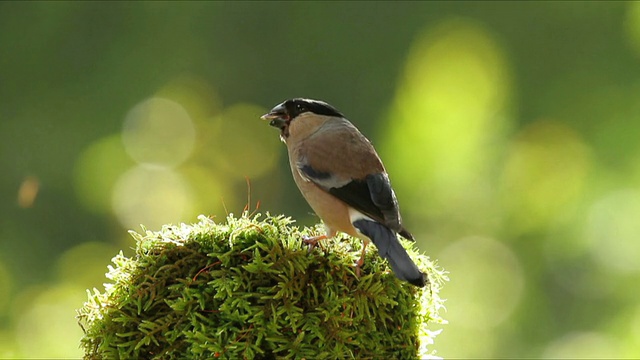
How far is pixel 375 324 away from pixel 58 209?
7.45 metres

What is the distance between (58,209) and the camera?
920cm

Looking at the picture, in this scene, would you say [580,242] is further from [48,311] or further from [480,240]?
[48,311]

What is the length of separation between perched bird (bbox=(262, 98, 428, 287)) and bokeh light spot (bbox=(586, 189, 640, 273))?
17.5 ft

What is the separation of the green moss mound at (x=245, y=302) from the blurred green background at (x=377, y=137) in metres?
4.99

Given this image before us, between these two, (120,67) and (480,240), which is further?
(120,67)

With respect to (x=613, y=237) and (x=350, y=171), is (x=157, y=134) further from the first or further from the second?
(x=350, y=171)

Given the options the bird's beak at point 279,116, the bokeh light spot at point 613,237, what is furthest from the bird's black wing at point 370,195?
the bokeh light spot at point 613,237

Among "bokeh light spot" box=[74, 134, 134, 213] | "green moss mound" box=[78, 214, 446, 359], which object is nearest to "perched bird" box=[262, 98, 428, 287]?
"green moss mound" box=[78, 214, 446, 359]

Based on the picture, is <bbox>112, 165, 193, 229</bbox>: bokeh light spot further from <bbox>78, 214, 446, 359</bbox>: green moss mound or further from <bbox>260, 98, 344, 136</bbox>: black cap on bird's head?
<bbox>78, 214, 446, 359</bbox>: green moss mound

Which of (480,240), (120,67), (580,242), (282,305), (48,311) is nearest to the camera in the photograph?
(282,305)

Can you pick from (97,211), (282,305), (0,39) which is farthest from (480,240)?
(282,305)

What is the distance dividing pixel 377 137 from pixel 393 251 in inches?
260

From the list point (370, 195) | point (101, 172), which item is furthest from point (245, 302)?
point (101, 172)

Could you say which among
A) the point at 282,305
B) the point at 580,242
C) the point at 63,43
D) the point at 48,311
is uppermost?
the point at 63,43
